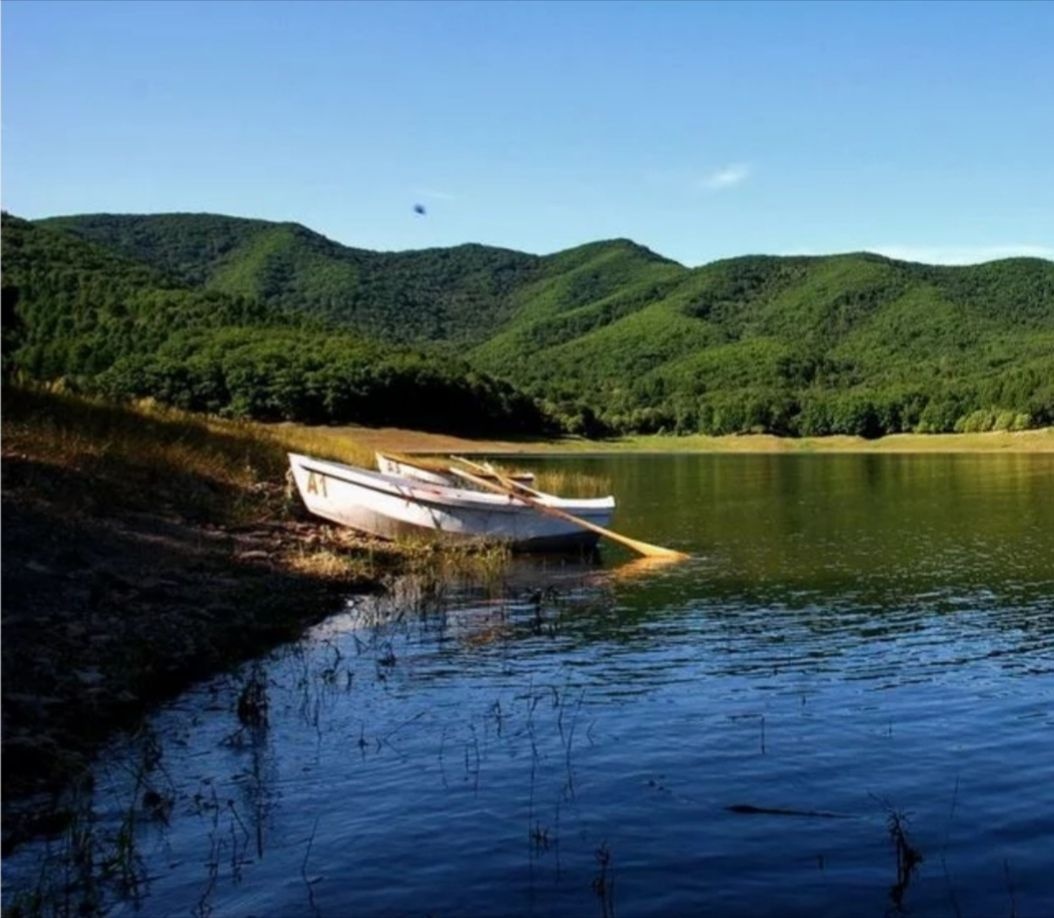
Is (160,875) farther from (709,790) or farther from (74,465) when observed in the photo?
(74,465)

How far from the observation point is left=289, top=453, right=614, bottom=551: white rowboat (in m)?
30.2

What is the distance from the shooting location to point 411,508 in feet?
101

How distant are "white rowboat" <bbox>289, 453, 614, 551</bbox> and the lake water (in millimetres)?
7366

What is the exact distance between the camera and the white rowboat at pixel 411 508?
30188 millimetres

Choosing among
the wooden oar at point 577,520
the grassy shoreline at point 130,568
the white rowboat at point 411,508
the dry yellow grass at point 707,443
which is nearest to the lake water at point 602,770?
the grassy shoreline at point 130,568

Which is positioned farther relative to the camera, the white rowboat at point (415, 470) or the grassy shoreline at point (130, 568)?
the white rowboat at point (415, 470)

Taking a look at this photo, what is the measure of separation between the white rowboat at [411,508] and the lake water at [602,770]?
737cm

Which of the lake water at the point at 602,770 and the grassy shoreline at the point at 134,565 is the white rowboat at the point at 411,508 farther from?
the lake water at the point at 602,770

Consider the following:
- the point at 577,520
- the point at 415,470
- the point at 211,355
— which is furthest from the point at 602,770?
the point at 211,355

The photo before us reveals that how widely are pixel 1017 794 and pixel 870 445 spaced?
491 ft

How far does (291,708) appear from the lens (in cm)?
1417

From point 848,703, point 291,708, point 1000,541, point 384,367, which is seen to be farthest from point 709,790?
point 384,367

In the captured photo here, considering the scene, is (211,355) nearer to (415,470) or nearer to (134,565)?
(415,470)

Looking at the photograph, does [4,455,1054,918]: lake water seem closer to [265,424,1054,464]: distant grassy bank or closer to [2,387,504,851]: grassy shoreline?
[2,387,504,851]: grassy shoreline
